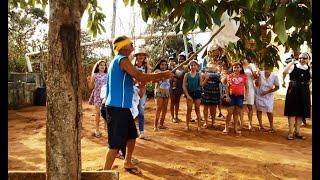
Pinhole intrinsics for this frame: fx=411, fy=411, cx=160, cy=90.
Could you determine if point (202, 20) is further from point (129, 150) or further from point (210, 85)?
point (210, 85)

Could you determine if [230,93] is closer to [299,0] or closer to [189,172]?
[189,172]

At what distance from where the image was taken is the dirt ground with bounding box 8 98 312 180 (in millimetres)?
5227

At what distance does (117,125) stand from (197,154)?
2277mm

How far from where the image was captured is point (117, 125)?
166 inches

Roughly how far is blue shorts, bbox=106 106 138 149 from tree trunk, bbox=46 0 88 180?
4.96 feet

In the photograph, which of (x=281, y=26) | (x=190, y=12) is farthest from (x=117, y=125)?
(x=281, y=26)

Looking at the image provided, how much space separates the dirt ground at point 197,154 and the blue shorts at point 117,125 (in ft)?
2.63

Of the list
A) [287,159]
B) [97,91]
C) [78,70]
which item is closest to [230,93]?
[287,159]

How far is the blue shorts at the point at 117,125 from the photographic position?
4.20 metres

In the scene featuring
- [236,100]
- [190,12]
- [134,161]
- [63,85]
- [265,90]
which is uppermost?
[190,12]

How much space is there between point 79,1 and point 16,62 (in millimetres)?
11992

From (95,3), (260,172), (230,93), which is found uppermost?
(95,3)

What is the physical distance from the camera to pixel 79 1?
264 centimetres

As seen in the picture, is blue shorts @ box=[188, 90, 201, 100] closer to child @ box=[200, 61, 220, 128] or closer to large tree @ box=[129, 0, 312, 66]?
child @ box=[200, 61, 220, 128]
